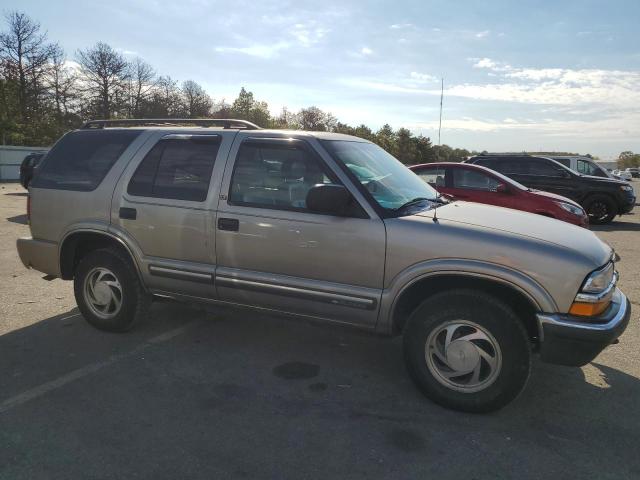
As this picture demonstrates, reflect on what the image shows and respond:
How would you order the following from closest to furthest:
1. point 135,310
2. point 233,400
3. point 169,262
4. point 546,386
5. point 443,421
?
point 443,421 < point 233,400 < point 546,386 < point 169,262 < point 135,310

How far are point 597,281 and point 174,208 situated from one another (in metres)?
3.13

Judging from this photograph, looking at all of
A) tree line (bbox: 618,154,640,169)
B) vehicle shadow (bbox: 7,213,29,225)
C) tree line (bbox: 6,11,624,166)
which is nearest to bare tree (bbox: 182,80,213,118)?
tree line (bbox: 6,11,624,166)

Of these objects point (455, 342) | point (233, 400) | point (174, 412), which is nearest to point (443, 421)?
point (455, 342)

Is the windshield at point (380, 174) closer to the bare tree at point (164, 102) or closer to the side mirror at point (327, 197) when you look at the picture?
the side mirror at point (327, 197)

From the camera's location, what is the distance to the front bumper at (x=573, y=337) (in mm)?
2918

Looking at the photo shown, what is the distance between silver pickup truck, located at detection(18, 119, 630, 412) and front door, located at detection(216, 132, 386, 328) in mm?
10

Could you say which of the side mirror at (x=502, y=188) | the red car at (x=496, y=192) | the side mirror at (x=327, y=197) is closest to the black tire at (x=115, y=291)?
the side mirror at (x=327, y=197)

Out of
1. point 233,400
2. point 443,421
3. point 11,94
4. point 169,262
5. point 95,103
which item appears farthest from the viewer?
point 95,103

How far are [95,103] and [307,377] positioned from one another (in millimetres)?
50713

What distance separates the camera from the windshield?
365 cm

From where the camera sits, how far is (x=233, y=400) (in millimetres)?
3363

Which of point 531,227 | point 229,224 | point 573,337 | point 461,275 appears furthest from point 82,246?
point 573,337

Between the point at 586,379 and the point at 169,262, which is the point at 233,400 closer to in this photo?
the point at 169,262

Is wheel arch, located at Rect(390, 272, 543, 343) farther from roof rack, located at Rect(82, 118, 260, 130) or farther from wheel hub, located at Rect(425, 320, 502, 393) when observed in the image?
roof rack, located at Rect(82, 118, 260, 130)
